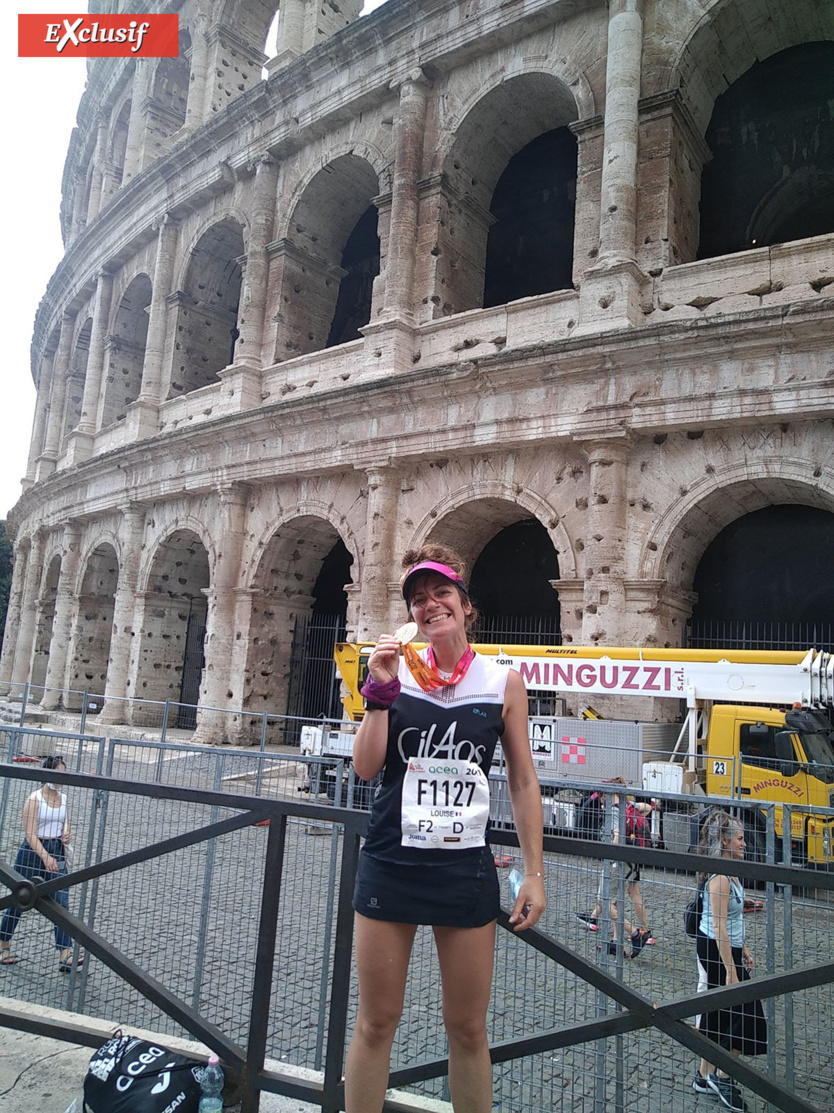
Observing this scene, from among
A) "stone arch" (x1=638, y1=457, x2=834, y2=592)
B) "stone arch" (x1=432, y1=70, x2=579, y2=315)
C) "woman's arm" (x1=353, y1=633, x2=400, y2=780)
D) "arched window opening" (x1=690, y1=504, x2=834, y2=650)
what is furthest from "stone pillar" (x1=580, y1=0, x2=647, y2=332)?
"woman's arm" (x1=353, y1=633, x2=400, y2=780)

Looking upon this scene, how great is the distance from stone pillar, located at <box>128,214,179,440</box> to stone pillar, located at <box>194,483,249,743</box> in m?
4.03

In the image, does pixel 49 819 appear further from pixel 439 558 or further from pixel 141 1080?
pixel 439 558

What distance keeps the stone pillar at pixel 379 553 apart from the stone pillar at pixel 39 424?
58.5 ft

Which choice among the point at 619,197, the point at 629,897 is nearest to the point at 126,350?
the point at 619,197

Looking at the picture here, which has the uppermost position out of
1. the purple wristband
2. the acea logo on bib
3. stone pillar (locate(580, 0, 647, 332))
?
stone pillar (locate(580, 0, 647, 332))

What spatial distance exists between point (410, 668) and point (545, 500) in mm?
9306

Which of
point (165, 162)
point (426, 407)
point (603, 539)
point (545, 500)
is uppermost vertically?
point (165, 162)

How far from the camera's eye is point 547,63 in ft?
40.6

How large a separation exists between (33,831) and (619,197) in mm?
10442

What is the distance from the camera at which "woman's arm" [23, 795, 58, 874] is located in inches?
185

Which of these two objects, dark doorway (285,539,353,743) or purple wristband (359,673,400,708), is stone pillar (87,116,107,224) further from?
purple wristband (359,673,400,708)

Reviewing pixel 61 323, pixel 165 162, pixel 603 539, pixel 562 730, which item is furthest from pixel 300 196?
pixel 61 323

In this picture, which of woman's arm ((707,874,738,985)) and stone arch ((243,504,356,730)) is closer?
woman's arm ((707,874,738,985))

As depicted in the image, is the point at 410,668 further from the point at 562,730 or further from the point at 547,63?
the point at 547,63
